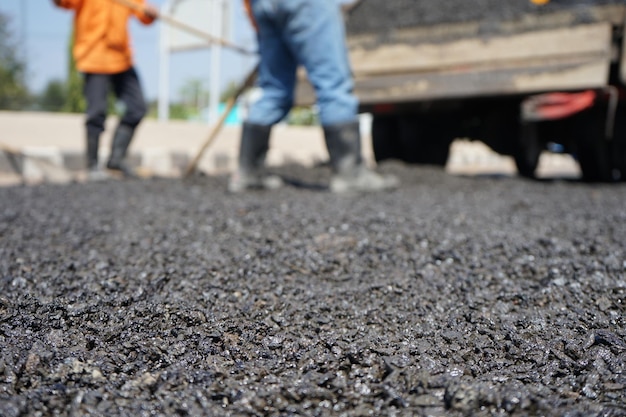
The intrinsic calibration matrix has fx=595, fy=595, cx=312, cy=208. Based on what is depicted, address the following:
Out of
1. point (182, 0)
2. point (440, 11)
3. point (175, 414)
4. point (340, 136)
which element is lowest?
point (175, 414)

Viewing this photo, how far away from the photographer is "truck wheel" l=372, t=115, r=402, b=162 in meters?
5.05

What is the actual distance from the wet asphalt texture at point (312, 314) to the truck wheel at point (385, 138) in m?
2.64

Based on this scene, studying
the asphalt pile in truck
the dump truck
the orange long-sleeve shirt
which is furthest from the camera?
the orange long-sleeve shirt

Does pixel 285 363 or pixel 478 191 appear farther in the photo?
pixel 478 191

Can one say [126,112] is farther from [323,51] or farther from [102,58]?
[323,51]

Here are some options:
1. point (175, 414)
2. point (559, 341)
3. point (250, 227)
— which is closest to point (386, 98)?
point (250, 227)

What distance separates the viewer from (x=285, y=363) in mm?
1073

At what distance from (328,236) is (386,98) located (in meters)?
2.09

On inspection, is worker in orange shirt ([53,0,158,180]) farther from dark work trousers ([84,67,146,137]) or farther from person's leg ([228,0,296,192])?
person's leg ([228,0,296,192])

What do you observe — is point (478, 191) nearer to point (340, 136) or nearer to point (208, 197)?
point (340, 136)

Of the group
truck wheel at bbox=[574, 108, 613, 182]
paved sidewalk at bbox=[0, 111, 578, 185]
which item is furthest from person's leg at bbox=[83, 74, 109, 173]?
truck wheel at bbox=[574, 108, 613, 182]

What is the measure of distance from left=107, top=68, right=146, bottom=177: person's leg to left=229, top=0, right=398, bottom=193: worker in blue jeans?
1237mm

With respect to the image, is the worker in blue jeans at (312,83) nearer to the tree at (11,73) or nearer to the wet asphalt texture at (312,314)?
the wet asphalt texture at (312,314)

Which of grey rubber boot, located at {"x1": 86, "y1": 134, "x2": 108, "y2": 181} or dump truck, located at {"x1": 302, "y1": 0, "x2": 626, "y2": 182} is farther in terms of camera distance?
grey rubber boot, located at {"x1": 86, "y1": 134, "x2": 108, "y2": 181}
